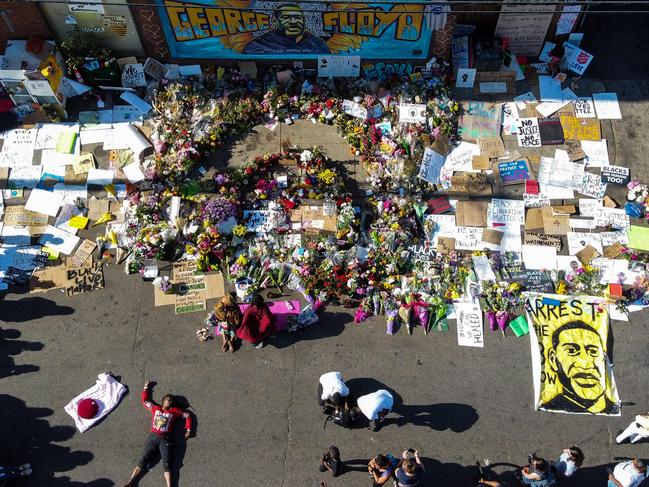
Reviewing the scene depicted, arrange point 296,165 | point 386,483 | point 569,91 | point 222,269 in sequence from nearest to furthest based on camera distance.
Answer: point 386,483 → point 222,269 → point 296,165 → point 569,91

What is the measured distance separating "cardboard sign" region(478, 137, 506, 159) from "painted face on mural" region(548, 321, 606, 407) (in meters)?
4.06

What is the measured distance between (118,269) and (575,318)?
918 cm

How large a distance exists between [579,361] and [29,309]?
10.7 meters

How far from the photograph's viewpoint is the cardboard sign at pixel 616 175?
39.9ft

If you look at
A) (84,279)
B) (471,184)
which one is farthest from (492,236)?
(84,279)

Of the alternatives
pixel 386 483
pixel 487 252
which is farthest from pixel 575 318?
pixel 386 483

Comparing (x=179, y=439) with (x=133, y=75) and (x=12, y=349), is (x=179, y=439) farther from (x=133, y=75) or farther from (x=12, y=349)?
(x=133, y=75)

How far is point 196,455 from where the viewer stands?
32.5ft

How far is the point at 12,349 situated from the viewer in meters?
10.7

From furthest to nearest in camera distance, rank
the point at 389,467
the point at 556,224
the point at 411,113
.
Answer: the point at 411,113 < the point at 556,224 < the point at 389,467

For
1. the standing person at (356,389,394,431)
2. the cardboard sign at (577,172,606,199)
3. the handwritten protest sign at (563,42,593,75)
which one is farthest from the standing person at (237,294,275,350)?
the handwritten protest sign at (563,42,593,75)

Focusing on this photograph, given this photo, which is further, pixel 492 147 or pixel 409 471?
pixel 492 147

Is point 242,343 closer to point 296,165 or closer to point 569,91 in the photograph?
→ point 296,165

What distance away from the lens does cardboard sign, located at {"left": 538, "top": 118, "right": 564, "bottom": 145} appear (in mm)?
12578
